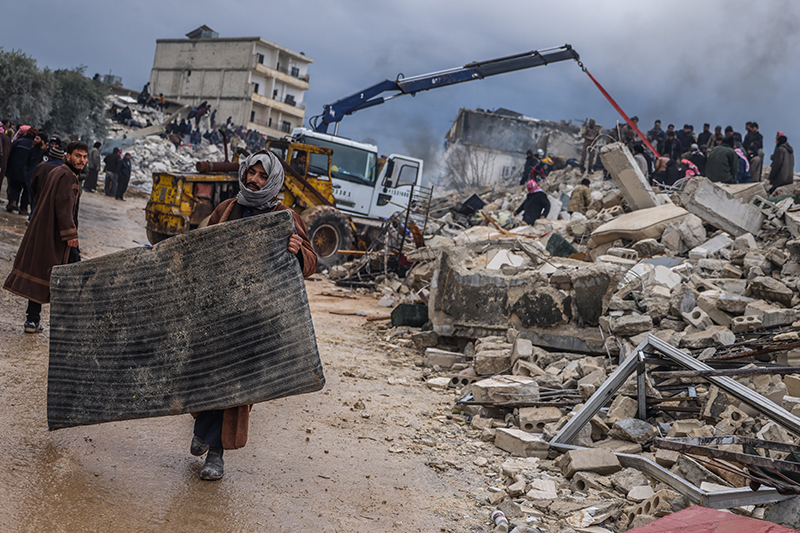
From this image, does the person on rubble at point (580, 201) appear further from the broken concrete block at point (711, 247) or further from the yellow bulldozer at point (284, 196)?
the broken concrete block at point (711, 247)

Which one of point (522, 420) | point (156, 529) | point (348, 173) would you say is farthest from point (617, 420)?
point (348, 173)

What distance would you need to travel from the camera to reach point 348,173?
45.2 ft

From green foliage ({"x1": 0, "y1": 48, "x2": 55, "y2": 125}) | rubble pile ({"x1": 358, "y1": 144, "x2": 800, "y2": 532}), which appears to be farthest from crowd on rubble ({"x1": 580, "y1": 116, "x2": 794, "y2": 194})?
green foliage ({"x1": 0, "y1": 48, "x2": 55, "y2": 125})

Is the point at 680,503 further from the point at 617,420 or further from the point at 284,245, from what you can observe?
the point at 284,245

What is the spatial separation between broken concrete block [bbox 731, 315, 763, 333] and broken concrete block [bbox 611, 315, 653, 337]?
26.3 inches

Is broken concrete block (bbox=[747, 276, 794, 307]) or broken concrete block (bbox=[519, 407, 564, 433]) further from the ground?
broken concrete block (bbox=[747, 276, 794, 307])

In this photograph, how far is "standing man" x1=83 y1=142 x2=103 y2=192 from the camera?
62.4 feet

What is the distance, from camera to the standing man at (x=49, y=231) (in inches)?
194

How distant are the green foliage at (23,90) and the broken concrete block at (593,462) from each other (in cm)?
2113

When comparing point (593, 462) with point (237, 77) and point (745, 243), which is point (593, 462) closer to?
point (745, 243)

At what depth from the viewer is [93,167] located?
19328mm

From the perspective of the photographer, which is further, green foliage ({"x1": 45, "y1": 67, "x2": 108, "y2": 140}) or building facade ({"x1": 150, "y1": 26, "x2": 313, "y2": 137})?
building facade ({"x1": 150, "y1": 26, "x2": 313, "y2": 137})

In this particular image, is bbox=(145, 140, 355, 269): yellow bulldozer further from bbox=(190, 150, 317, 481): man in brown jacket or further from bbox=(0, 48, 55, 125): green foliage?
bbox=(0, 48, 55, 125): green foliage

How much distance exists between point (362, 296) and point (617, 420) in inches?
284
